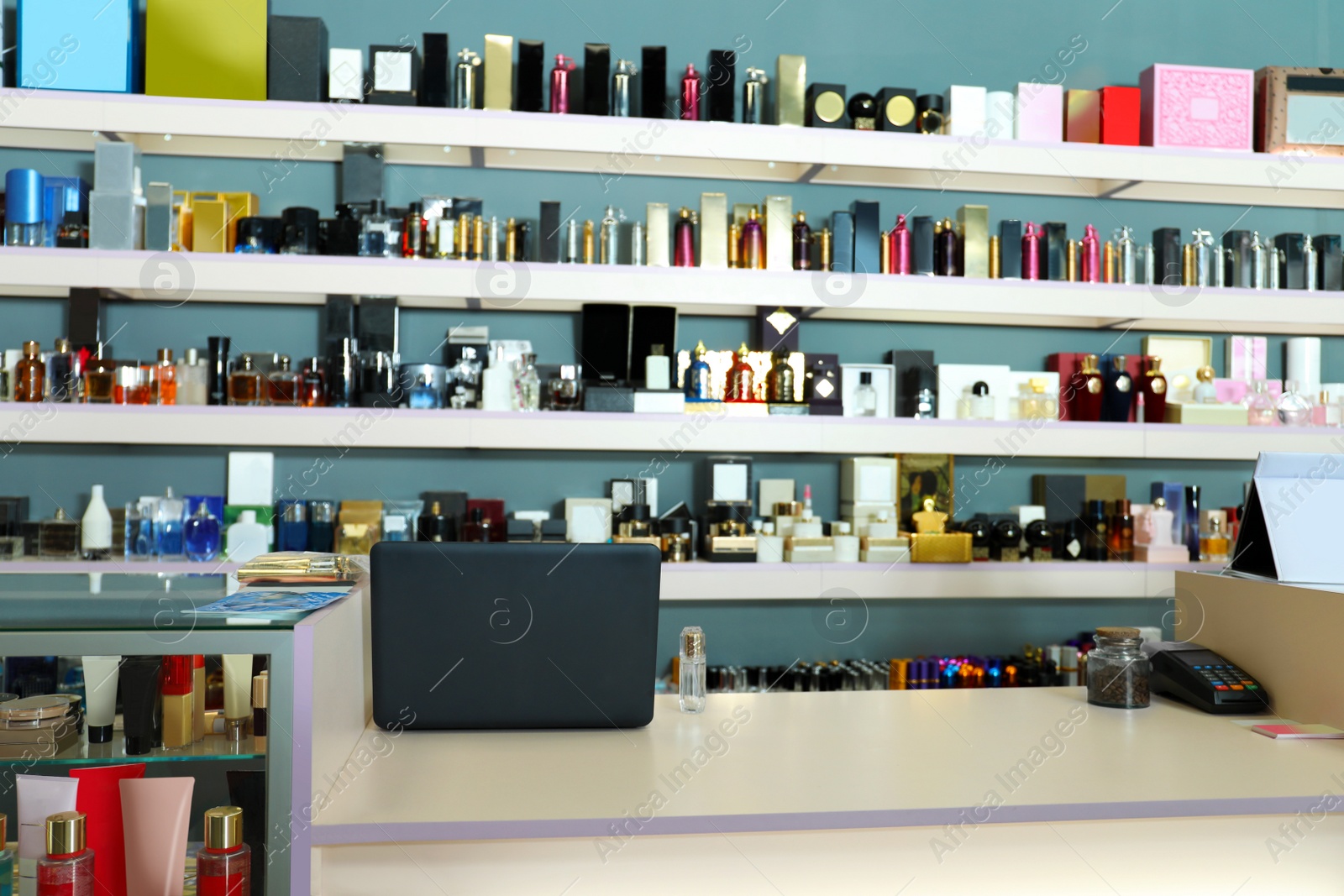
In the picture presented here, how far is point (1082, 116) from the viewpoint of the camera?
11.1 feet

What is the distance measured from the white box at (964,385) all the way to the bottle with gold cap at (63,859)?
2.83m

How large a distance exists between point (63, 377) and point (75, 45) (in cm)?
98

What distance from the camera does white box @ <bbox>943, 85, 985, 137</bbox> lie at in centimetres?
327

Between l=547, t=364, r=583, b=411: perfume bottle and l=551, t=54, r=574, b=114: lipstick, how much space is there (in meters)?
0.82

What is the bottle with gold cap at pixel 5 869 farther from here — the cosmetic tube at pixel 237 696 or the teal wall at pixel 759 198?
the teal wall at pixel 759 198

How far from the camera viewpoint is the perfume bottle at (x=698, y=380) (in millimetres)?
3207

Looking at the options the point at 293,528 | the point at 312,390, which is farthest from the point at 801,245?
the point at 293,528

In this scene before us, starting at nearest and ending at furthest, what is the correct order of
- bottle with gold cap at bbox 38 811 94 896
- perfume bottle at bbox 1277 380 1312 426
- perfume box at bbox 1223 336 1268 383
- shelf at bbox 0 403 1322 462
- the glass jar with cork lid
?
bottle with gold cap at bbox 38 811 94 896 → the glass jar with cork lid → shelf at bbox 0 403 1322 462 → perfume bottle at bbox 1277 380 1312 426 → perfume box at bbox 1223 336 1268 383

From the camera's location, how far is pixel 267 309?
325 cm

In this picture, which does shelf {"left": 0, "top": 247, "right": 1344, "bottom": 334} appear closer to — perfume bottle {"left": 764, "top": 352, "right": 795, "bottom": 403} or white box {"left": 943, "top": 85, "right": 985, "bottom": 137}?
perfume bottle {"left": 764, "top": 352, "right": 795, "bottom": 403}

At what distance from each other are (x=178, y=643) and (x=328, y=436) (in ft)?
6.11

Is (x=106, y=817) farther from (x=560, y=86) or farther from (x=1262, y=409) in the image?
(x=1262, y=409)

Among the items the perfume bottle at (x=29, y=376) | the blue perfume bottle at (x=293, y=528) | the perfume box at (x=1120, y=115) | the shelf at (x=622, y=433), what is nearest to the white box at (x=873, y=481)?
the shelf at (x=622, y=433)

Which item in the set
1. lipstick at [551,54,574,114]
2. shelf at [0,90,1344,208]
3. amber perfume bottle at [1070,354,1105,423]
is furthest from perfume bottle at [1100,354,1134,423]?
lipstick at [551,54,574,114]
